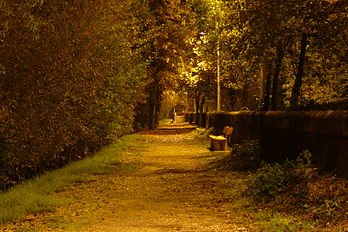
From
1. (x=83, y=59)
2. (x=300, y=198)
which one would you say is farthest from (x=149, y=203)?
(x=83, y=59)

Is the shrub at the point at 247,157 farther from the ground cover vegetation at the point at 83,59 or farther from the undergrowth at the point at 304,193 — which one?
the undergrowth at the point at 304,193

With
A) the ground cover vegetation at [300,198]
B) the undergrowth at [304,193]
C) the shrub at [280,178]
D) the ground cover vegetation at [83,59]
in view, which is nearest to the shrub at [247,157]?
the ground cover vegetation at [83,59]

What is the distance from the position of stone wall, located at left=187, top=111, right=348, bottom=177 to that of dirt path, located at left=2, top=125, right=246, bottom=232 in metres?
1.57

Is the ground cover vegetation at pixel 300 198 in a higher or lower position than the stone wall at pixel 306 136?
lower

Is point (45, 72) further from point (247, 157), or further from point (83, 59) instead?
point (247, 157)

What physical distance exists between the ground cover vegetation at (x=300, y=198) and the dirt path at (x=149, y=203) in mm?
599

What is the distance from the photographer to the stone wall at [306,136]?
8.30 meters

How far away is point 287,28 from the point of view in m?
12.2

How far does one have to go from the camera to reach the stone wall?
8.30 meters

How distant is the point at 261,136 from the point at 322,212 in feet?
25.0

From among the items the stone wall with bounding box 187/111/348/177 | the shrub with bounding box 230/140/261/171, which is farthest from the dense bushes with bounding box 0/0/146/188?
the stone wall with bounding box 187/111/348/177

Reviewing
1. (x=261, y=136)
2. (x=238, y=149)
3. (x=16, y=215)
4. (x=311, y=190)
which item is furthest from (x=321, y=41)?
(x=16, y=215)

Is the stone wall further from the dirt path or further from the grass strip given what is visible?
the grass strip

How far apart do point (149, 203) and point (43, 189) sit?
9.78 ft
